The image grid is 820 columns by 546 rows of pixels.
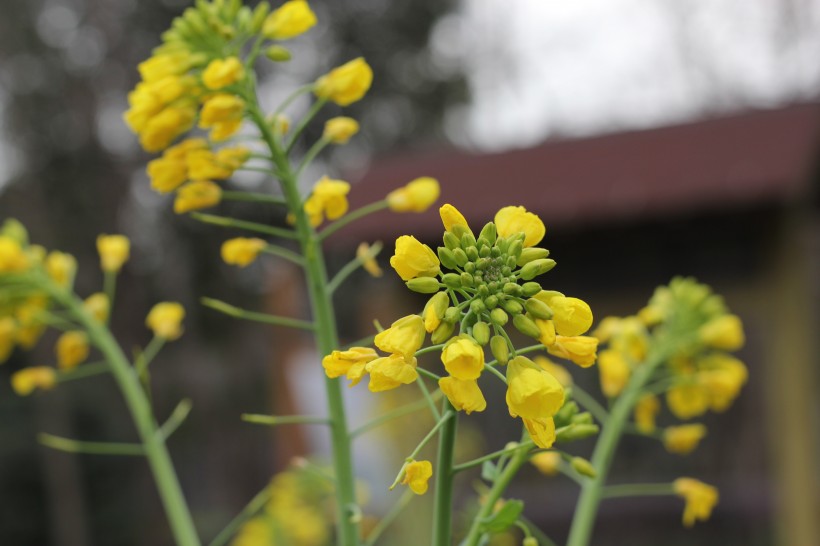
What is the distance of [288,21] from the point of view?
0.75 m

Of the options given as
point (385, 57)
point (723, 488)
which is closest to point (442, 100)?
point (385, 57)

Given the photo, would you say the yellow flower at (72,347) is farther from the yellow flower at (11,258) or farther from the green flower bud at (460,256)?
the green flower bud at (460,256)

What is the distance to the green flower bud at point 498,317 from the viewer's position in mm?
453

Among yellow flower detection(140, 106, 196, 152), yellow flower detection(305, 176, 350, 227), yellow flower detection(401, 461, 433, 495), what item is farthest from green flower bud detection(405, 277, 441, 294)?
yellow flower detection(140, 106, 196, 152)

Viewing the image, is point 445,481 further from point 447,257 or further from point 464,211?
point 464,211

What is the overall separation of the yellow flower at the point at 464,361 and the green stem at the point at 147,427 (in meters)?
0.35

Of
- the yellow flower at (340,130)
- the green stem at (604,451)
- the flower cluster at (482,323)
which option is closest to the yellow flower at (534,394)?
the flower cluster at (482,323)

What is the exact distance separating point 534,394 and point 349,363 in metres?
0.11

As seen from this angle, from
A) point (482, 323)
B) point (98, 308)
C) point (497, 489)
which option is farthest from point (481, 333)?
point (98, 308)

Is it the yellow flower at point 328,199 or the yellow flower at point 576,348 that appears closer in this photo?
the yellow flower at point 576,348

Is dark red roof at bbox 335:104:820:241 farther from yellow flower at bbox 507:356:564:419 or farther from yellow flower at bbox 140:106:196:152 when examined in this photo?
yellow flower at bbox 507:356:564:419

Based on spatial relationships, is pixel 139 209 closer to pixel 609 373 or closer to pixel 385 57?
pixel 385 57

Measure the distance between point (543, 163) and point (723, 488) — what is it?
199 cm

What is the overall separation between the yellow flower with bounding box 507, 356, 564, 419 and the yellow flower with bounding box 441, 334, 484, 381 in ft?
0.10
